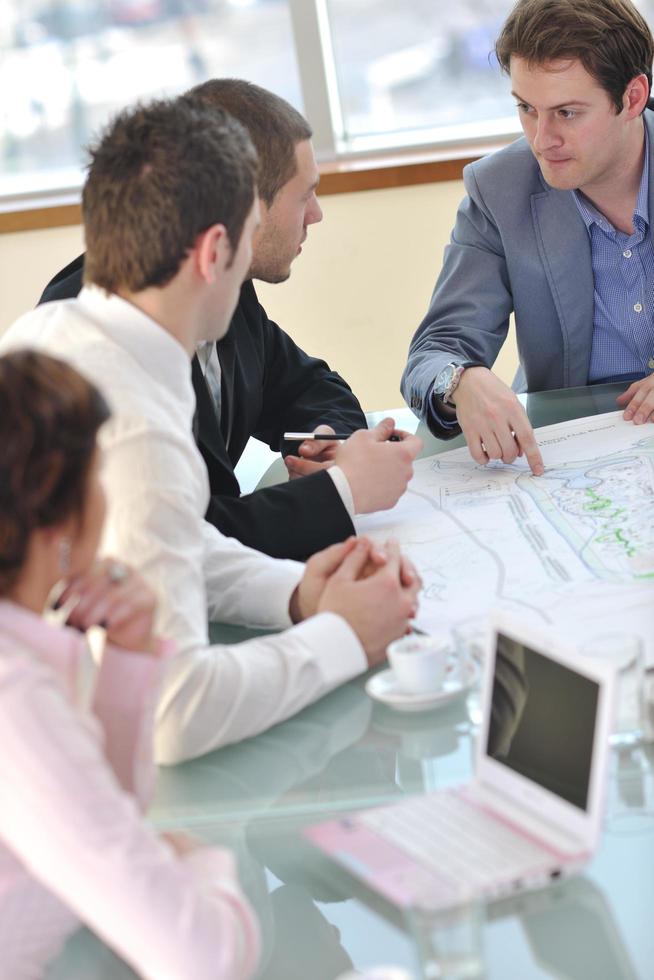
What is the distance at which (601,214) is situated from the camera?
2.14 meters

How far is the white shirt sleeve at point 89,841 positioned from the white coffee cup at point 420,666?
15.2 inches

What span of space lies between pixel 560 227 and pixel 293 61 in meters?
1.94

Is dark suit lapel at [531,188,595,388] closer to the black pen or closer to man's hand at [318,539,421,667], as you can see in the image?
the black pen

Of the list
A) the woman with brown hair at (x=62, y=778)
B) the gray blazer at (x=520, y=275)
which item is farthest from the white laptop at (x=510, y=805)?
the gray blazer at (x=520, y=275)

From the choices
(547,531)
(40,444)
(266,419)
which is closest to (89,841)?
(40,444)

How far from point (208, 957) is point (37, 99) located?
360 centimetres

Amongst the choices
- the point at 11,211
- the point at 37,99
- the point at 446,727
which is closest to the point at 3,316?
the point at 11,211

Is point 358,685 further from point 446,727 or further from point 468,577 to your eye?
point 468,577

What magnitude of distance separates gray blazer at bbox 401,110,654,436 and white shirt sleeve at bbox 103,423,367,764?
1.03 metres

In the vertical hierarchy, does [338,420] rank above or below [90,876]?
below

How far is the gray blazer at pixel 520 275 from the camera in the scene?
83.3 inches

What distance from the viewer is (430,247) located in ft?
11.9

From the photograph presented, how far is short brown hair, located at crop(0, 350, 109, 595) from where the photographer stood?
73 centimetres

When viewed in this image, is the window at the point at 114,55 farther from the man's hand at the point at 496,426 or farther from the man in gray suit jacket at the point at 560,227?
the man's hand at the point at 496,426
